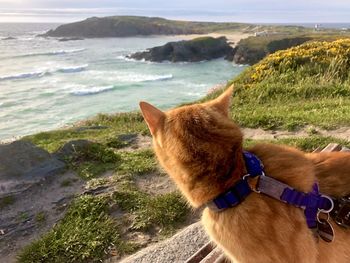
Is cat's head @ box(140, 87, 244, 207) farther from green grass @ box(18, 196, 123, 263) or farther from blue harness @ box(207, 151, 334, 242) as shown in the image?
green grass @ box(18, 196, 123, 263)

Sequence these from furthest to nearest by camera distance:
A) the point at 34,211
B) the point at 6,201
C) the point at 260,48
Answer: the point at 260,48 → the point at 6,201 → the point at 34,211

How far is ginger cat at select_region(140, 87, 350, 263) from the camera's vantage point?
2.71m

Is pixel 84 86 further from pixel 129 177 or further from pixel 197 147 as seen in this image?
pixel 197 147

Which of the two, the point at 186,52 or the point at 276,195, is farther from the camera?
the point at 186,52

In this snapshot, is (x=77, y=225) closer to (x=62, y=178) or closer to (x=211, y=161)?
(x=62, y=178)

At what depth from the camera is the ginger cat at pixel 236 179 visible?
2.71 metres

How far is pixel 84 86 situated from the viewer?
39.6 m

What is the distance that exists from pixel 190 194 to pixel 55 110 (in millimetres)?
28002

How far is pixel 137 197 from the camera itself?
615 centimetres

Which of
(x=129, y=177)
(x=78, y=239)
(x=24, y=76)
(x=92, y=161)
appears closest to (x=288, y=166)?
(x=78, y=239)

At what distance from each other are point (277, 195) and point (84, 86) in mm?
38232

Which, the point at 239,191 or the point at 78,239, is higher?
the point at 239,191

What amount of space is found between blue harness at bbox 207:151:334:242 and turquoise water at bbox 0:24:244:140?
21.5m

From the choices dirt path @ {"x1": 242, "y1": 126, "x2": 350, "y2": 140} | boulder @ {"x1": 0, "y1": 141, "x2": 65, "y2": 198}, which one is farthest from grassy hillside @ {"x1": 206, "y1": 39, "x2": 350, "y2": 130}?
boulder @ {"x1": 0, "y1": 141, "x2": 65, "y2": 198}
